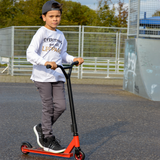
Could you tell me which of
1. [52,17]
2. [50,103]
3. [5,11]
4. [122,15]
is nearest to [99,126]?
[50,103]

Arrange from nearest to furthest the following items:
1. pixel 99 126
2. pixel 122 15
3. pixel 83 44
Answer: pixel 99 126
pixel 83 44
pixel 122 15

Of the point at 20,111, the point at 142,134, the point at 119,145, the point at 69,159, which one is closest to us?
the point at 69,159

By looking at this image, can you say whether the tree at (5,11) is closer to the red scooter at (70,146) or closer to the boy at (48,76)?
the boy at (48,76)

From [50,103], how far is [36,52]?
632 millimetres

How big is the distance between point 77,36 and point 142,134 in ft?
34.3

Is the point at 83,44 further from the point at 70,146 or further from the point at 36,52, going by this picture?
the point at 70,146

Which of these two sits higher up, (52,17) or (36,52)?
(52,17)

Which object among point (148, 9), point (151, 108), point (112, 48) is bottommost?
point (151, 108)

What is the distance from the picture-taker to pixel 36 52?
386cm

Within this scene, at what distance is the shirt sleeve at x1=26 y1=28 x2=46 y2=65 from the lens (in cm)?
369

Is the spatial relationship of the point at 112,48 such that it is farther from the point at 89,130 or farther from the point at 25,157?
the point at 25,157

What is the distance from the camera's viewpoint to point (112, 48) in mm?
15555

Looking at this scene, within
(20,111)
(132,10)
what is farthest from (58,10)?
(132,10)

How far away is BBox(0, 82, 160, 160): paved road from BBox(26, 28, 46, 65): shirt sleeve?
1.14m
